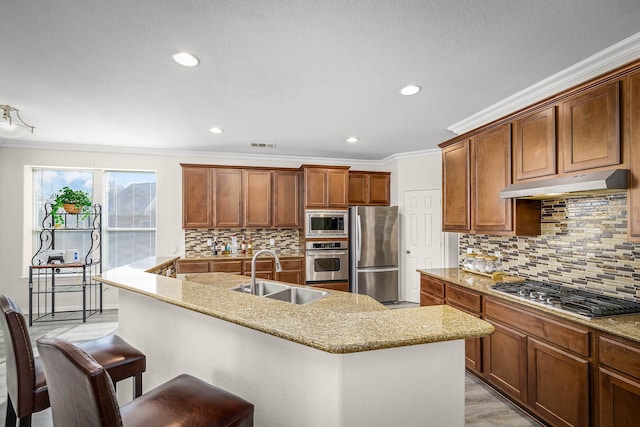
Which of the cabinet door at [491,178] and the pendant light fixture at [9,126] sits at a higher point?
the pendant light fixture at [9,126]

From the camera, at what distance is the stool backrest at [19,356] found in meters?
1.35

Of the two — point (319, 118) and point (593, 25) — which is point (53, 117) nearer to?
point (319, 118)

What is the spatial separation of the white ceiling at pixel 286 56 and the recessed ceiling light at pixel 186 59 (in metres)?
0.06

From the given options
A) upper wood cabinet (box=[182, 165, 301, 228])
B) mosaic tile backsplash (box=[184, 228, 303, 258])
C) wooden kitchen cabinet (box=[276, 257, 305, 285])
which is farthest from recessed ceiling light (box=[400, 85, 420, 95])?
mosaic tile backsplash (box=[184, 228, 303, 258])

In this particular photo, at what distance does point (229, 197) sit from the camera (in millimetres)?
4887

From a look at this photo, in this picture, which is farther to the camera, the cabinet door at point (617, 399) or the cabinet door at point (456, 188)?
the cabinet door at point (456, 188)

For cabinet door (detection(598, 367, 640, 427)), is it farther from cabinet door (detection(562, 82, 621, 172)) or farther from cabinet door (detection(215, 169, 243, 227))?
cabinet door (detection(215, 169, 243, 227))

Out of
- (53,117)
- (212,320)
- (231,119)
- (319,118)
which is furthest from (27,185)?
(212,320)

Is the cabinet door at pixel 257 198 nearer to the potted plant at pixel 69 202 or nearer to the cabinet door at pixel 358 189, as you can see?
the cabinet door at pixel 358 189

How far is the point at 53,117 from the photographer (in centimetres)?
335

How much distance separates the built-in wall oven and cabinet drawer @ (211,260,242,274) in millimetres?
1046

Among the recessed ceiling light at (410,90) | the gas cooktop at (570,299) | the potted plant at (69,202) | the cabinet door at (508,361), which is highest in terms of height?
the recessed ceiling light at (410,90)

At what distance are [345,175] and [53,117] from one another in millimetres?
3778

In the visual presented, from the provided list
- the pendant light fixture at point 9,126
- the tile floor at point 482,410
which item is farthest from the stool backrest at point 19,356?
the pendant light fixture at point 9,126
